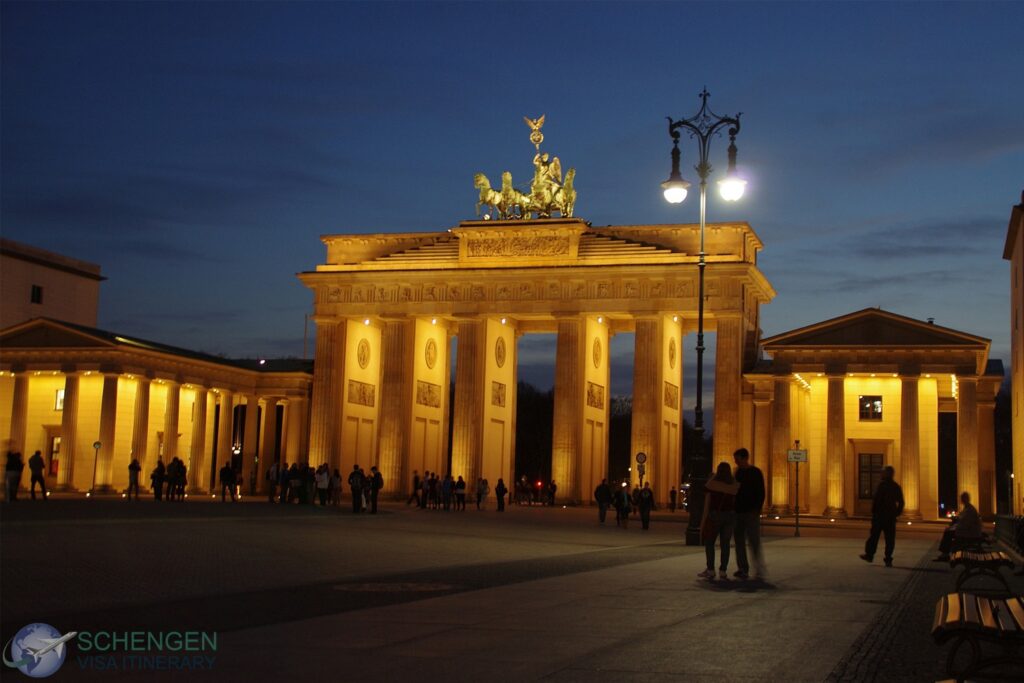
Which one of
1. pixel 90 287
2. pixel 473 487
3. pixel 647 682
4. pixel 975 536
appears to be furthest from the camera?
pixel 90 287

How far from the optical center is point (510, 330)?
Answer: 74.2 m

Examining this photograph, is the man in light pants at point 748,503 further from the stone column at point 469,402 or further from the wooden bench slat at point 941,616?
the stone column at point 469,402

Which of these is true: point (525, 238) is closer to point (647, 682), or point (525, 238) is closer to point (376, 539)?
point (376, 539)

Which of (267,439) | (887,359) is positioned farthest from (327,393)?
(887,359)

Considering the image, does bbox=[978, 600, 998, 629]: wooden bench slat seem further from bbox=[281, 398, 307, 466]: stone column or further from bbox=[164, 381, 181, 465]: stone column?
bbox=[281, 398, 307, 466]: stone column

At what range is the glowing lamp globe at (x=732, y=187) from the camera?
2861 centimetres

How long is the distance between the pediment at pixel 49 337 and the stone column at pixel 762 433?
111 feet

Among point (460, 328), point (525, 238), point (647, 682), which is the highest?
point (525, 238)

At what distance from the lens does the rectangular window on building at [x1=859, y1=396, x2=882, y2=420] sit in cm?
6400

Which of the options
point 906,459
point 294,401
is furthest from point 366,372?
point 906,459

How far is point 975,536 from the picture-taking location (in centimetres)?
2405

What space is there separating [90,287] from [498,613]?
301ft

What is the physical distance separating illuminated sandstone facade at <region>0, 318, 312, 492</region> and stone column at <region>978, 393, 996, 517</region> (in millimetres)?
39057

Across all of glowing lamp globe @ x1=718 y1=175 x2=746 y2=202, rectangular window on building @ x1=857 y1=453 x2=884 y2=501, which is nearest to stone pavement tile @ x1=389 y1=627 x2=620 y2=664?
glowing lamp globe @ x1=718 y1=175 x2=746 y2=202
